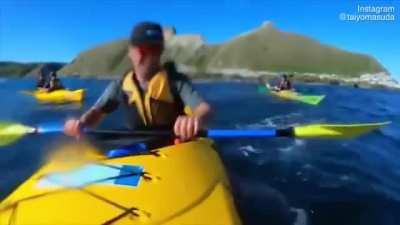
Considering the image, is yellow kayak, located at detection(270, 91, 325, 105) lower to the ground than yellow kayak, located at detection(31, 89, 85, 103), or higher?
lower

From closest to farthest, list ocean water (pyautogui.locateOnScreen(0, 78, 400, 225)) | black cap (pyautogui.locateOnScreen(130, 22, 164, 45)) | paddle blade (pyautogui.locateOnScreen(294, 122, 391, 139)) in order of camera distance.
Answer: black cap (pyautogui.locateOnScreen(130, 22, 164, 45)) < paddle blade (pyautogui.locateOnScreen(294, 122, 391, 139)) < ocean water (pyautogui.locateOnScreen(0, 78, 400, 225))

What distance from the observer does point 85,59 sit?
851 centimetres

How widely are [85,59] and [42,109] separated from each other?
3353mm

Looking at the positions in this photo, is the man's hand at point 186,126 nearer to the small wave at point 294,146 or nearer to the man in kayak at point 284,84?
the small wave at point 294,146

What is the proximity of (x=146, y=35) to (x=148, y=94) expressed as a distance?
393mm

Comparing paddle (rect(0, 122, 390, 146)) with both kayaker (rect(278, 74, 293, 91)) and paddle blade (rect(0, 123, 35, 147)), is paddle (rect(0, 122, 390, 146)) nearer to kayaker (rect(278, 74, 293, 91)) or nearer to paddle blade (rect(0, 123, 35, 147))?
paddle blade (rect(0, 123, 35, 147))

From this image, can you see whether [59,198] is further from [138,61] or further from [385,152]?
[385,152]

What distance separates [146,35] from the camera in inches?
113

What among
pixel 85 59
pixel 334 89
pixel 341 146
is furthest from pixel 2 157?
pixel 334 89

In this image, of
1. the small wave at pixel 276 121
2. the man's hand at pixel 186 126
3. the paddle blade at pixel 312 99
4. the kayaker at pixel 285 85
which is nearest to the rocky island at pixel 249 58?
the kayaker at pixel 285 85

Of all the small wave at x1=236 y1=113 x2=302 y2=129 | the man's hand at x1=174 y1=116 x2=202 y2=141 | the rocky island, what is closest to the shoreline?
the rocky island

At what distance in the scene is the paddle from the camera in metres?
3.03

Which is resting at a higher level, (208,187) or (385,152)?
(208,187)

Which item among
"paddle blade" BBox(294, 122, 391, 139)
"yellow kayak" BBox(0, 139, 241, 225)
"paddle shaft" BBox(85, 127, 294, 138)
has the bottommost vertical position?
"yellow kayak" BBox(0, 139, 241, 225)
